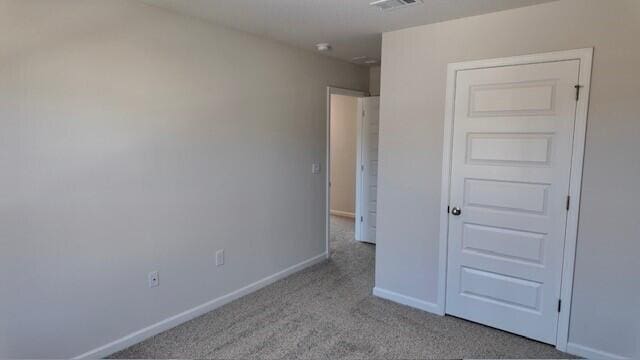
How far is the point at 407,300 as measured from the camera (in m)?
3.36

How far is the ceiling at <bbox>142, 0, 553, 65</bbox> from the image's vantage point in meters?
2.58

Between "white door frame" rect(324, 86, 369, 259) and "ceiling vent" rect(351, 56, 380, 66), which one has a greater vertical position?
"ceiling vent" rect(351, 56, 380, 66)

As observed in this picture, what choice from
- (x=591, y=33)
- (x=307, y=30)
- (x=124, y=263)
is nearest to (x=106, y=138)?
(x=124, y=263)

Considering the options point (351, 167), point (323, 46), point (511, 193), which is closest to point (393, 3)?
point (323, 46)

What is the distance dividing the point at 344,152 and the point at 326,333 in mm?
4154

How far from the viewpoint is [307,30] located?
10.6 ft

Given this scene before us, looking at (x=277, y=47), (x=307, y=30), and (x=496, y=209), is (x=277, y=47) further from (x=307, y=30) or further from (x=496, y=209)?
(x=496, y=209)

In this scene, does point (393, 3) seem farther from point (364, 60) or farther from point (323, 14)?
point (364, 60)

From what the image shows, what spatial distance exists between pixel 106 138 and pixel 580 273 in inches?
131

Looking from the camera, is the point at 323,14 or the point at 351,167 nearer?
the point at 323,14

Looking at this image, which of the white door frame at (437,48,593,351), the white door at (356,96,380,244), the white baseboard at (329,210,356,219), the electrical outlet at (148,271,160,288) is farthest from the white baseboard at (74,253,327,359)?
the white baseboard at (329,210,356,219)

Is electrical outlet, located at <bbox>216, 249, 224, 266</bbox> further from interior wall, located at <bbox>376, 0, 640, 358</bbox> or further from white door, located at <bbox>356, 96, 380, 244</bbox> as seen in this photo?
white door, located at <bbox>356, 96, 380, 244</bbox>

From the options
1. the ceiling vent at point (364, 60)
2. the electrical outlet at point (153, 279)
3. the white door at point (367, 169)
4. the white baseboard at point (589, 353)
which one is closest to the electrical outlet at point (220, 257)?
the electrical outlet at point (153, 279)

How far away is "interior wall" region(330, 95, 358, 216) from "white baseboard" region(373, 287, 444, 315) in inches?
126
